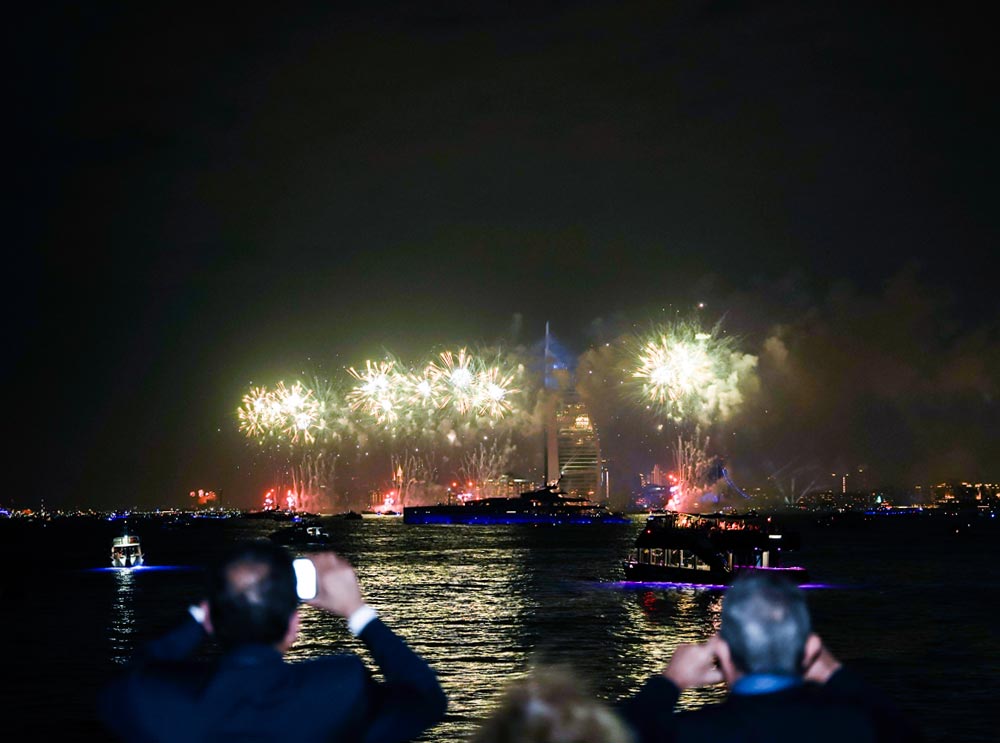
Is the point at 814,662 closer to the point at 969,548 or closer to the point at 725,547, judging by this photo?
the point at 725,547

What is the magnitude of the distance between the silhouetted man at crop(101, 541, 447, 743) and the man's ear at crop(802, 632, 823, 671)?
4.28 ft

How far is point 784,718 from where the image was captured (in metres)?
4.71

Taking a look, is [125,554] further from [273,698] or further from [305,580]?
[273,698]

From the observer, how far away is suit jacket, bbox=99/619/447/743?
4.88 meters

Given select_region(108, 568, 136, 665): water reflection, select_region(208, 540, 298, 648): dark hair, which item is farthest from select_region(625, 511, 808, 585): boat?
select_region(208, 540, 298, 648): dark hair

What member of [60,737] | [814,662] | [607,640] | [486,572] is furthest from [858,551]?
[814,662]

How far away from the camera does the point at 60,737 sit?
103 feet

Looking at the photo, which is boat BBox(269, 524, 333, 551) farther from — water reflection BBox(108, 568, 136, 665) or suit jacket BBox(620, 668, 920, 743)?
suit jacket BBox(620, 668, 920, 743)

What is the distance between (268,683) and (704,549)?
88490 mm

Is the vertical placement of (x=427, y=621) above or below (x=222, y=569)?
below

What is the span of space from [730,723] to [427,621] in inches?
2274

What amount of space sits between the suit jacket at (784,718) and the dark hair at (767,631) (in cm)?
10

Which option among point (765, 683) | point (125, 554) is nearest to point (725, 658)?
point (765, 683)

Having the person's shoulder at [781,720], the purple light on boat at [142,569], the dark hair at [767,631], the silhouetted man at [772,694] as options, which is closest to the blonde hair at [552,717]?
the silhouetted man at [772,694]
